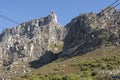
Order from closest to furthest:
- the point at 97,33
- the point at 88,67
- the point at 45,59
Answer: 1. the point at 88,67
2. the point at 97,33
3. the point at 45,59

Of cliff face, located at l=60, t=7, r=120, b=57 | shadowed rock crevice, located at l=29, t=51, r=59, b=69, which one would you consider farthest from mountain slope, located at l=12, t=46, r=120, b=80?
shadowed rock crevice, located at l=29, t=51, r=59, b=69

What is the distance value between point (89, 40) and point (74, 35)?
43457 millimetres

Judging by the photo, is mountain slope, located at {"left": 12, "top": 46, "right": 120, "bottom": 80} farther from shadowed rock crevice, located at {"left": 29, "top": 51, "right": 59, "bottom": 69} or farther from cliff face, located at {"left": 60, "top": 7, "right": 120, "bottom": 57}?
shadowed rock crevice, located at {"left": 29, "top": 51, "right": 59, "bottom": 69}

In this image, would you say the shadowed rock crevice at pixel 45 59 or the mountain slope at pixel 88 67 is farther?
the shadowed rock crevice at pixel 45 59

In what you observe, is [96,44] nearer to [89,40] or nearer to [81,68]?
[89,40]

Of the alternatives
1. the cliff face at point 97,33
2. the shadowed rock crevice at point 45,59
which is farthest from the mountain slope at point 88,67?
the shadowed rock crevice at point 45,59

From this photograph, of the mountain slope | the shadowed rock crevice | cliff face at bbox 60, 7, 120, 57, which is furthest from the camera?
the shadowed rock crevice

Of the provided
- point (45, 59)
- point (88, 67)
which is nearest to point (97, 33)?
point (88, 67)

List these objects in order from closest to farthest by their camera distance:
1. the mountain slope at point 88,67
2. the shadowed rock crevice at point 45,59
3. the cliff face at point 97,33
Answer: the mountain slope at point 88,67 → the cliff face at point 97,33 → the shadowed rock crevice at point 45,59

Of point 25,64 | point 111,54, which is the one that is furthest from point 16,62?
point 111,54

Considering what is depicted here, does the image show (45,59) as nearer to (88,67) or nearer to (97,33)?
(97,33)

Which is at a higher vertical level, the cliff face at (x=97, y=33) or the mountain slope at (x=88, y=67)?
the cliff face at (x=97, y=33)

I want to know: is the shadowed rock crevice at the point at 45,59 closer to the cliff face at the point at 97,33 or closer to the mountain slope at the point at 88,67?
the cliff face at the point at 97,33

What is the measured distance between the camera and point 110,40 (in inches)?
4906
